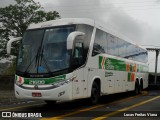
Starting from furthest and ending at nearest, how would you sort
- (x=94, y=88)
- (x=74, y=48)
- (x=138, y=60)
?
1. (x=138, y=60)
2. (x=94, y=88)
3. (x=74, y=48)

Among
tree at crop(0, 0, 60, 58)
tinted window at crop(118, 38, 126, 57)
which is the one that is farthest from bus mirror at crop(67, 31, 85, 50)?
tree at crop(0, 0, 60, 58)

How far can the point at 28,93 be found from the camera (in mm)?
12844

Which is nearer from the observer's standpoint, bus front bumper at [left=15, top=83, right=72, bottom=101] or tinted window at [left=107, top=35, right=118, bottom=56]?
bus front bumper at [left=15, top=83, right=72, bottom=101]

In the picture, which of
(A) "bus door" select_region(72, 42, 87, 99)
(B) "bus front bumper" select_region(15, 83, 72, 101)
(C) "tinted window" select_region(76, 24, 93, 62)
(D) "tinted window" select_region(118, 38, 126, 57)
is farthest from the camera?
(D) "tinted window" select_region(118, 38, 126, 57)

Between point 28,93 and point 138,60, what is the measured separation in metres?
12.9

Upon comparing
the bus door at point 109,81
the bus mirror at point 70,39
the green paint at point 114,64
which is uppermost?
the bus mirror at point 70,39

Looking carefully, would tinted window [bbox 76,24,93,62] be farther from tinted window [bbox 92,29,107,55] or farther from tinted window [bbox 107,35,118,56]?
tinted window [bbox 107,35,118,56]

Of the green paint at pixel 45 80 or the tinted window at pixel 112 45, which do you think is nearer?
the green paint at pixel 45 80

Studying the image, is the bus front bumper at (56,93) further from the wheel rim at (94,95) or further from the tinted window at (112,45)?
the tinted window at (112,45)

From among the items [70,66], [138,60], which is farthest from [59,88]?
[138,60]

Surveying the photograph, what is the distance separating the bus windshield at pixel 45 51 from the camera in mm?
12859

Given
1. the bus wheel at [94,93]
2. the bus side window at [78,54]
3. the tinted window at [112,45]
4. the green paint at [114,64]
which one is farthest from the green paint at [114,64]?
the bus side window at [78,54]

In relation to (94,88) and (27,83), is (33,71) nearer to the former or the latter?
(27,83)

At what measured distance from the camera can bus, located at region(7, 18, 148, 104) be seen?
12641 mm
